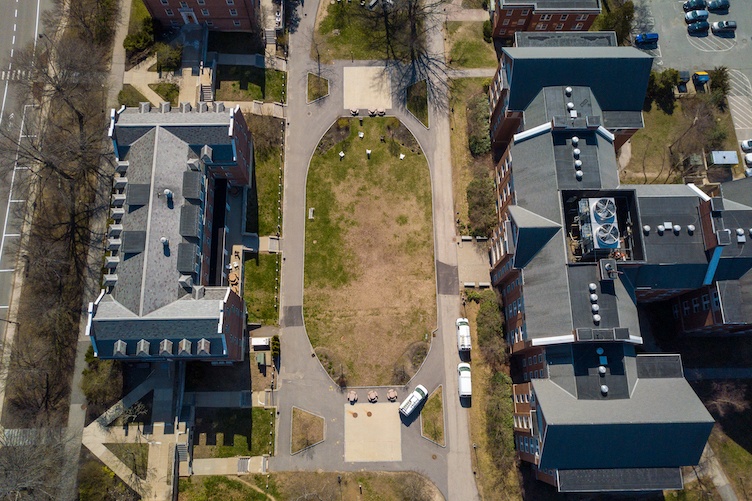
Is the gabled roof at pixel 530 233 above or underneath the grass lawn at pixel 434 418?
above

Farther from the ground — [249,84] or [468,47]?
[468,47]

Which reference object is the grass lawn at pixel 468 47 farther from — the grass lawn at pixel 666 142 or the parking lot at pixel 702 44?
the grass lawn at pixel 666 142

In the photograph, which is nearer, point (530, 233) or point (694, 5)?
point (530, 233)

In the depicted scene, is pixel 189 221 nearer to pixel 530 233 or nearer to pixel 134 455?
pixel 134 455

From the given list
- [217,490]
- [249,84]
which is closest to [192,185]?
[249,84]

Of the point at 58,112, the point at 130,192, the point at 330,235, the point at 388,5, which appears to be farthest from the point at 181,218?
the point at 388,5

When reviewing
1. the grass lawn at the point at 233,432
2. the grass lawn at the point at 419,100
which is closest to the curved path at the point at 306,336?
the grass lawn at the point at 419,100
